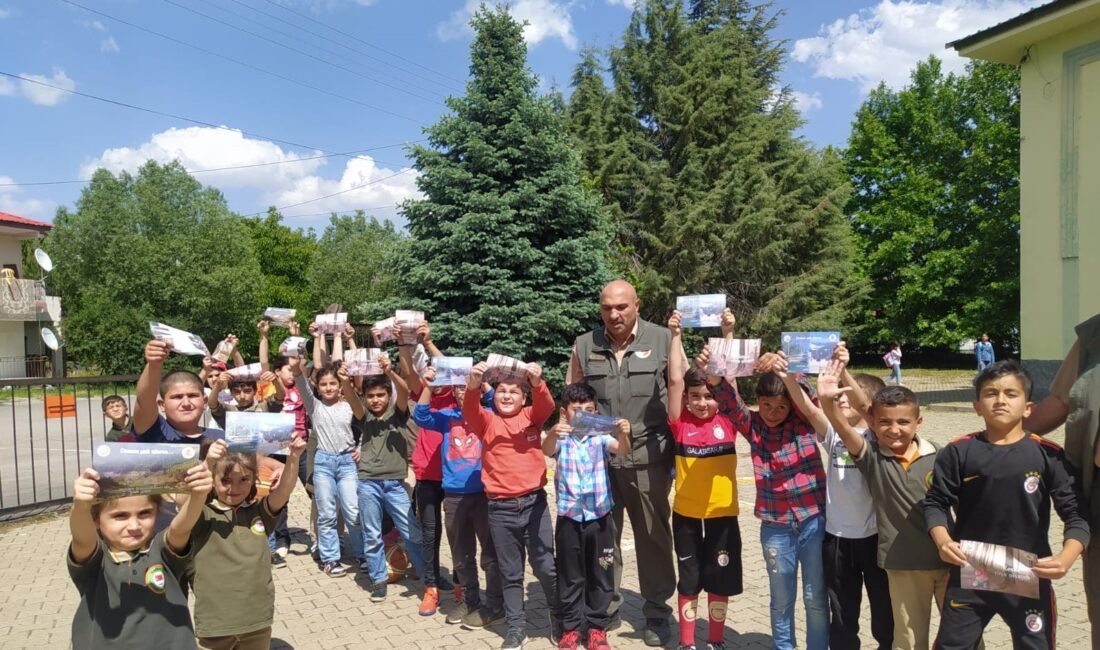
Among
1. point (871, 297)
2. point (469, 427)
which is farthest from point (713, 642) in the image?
point (871, 297)

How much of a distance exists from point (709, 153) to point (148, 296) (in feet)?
105

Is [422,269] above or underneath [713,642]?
above

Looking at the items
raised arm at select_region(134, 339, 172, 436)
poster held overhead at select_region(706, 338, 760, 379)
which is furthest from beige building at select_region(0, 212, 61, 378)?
poster held overhead at select_region(706, 338, 760, 379)

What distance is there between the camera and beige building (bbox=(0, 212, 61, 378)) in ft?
106

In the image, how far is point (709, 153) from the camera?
56.4 ft

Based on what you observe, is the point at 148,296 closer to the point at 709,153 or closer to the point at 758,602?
the point at 709,153

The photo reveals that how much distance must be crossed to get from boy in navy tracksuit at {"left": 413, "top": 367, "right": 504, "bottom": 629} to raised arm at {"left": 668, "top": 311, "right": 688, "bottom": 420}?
1.40 m

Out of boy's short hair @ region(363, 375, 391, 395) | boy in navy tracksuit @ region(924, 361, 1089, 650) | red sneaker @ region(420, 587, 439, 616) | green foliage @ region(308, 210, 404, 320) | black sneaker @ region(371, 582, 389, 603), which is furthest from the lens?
green foliage @ region(308, 210, 404, 320)

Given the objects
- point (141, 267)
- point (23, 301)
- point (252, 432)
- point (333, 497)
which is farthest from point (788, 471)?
point (141, 267)

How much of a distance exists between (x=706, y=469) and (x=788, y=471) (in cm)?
51

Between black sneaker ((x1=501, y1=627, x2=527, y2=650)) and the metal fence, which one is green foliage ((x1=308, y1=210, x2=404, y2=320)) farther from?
black sneaker ((x1=501, y1=627, x2=527, y2=650))

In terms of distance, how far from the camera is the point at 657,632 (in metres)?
4.55

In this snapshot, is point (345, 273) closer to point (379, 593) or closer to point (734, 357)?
point (379, 593)

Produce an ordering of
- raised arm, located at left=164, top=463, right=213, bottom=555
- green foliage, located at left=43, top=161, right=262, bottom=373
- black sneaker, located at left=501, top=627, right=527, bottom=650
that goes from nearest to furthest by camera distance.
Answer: raised arm, located at left=164, top=463, right=213, bottom=555
black sneaker, located at left=501, top=627, right=527, bottom=650
green foliage, located at left=43, top=161, right=262, bottom=373
